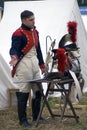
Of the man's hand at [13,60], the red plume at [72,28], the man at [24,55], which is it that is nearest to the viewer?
the man's hand at [13,60]

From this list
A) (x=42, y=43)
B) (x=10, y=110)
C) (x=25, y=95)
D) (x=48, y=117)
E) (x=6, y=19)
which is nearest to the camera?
(x=25, y=95)

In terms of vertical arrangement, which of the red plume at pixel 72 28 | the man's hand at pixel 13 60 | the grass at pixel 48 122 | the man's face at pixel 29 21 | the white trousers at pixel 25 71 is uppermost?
the man's face at pixel 29 21

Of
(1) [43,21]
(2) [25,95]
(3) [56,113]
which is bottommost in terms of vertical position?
(3) [56,113]

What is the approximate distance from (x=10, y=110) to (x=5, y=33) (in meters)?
3.06

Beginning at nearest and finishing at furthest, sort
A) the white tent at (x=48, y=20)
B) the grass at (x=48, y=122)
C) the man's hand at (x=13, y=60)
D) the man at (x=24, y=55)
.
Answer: the man's hand at (x=13, y=60) → the man at (x=24, y=55) → the grass at (x=48, y=122) → the white tent at (x=48, y=20)

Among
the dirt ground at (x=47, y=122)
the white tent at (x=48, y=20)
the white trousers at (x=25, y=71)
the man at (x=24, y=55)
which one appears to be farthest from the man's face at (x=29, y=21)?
the white tent at (x=48, y=20)

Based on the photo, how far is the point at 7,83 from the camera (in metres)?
8.47

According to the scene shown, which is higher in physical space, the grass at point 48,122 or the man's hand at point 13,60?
the man's hand at point 13,60

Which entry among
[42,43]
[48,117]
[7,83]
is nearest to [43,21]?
[42,43]

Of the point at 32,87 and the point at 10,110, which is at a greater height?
the point at 32,87

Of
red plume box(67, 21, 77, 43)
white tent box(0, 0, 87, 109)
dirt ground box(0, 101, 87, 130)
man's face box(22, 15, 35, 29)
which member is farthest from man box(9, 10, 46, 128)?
white tent box(0, 0, 87, 109)

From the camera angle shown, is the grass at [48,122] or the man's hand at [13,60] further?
the grass at [48,122]

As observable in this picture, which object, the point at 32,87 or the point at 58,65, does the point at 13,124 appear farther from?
the point at 58,65

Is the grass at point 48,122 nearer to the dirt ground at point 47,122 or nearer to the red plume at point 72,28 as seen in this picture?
the dirt ground at point 47,122
